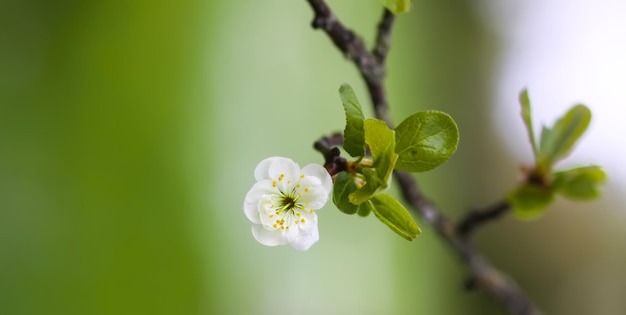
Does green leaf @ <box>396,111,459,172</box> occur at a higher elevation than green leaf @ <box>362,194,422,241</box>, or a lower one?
higher

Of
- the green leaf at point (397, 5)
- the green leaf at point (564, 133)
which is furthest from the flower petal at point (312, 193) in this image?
the green leaf at point (564, 133)

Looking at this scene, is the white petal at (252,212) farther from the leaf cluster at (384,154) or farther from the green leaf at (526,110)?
the green leaf at (526,110)

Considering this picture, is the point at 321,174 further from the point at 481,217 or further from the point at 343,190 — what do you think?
the point at 481,217

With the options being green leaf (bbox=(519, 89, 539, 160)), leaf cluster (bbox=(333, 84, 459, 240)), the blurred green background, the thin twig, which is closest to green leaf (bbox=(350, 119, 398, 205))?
leaf cluster (bbox=(333, 84, 459, 240))

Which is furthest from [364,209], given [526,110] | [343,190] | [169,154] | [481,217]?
[169,154]

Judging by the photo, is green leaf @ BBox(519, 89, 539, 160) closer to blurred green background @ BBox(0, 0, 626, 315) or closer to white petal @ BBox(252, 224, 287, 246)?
white petal @ BBox(252, 224, 287, 246)

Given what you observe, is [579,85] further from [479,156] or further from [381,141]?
[381,141]

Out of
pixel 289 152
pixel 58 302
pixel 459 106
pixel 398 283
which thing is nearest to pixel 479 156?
pixel 459 106

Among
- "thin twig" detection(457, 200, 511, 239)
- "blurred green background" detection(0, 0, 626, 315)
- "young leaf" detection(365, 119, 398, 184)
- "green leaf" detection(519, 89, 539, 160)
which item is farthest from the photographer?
"blurred green background" detection(0, 0, 626, 315)
